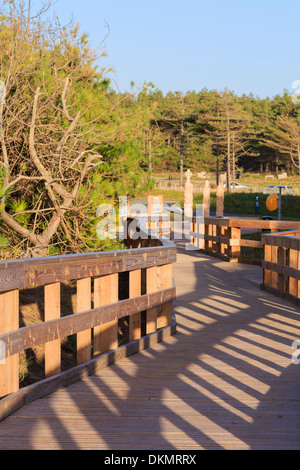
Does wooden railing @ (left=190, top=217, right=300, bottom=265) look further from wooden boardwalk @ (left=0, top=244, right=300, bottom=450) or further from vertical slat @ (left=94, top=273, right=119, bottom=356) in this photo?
vertical slat @ (left=94, top=273, right=119, bottom=356)

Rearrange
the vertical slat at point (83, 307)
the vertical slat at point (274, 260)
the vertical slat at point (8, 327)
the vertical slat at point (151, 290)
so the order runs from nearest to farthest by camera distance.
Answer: the vertical slat at point (8, 327) → the vertical slat at point (83, 307) → the vertical slat at point (151, 290) → the vertical slat at point (274, 260)

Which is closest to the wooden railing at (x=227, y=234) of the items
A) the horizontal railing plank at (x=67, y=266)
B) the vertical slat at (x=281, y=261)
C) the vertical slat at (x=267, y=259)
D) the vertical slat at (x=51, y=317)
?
the vertical slat at (x=267, y=259)

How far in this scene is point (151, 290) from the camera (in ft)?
22.9

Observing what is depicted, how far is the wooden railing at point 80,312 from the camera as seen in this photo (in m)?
4.30

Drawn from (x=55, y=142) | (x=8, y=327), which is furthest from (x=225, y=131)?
(x=8, y=327)

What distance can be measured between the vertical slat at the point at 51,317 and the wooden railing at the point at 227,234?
31.9ft

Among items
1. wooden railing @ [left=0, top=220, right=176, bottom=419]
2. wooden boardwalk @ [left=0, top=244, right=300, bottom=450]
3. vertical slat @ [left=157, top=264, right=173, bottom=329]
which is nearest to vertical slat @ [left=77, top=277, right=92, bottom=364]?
wooden railing @ [left=0, top=220, right=176, bottom=419]

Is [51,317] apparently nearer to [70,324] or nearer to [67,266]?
[70,324]

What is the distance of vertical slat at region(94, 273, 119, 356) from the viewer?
5648 millimetres

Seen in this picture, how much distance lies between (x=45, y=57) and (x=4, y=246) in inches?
129

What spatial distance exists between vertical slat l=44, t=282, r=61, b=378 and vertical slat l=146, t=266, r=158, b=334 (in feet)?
7.08

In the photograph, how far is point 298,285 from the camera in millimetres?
9625

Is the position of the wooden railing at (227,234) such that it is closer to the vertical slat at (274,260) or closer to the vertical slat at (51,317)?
the vertical slat at (274,260)
